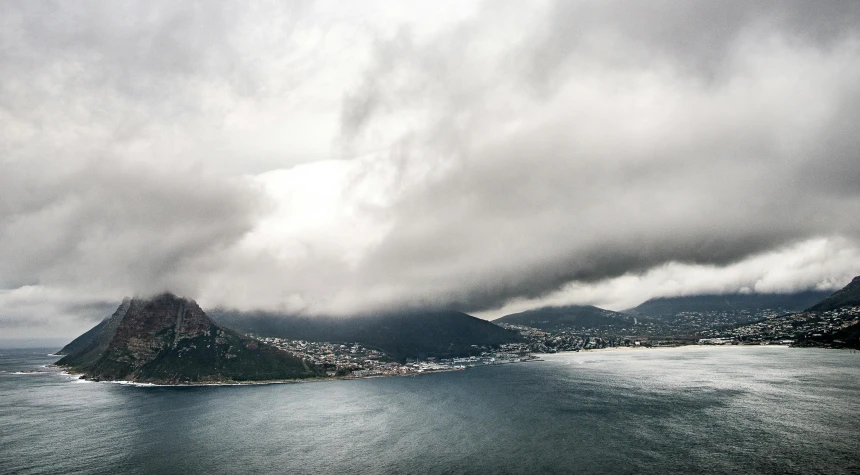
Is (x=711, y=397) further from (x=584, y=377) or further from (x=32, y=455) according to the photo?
(x=32, y=455)

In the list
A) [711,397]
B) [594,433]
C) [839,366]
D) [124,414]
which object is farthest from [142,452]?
[839,366]

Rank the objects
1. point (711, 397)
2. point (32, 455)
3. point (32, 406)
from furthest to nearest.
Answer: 1. point (32, 406)
2. point (711, 397)
3. point (32, 455)

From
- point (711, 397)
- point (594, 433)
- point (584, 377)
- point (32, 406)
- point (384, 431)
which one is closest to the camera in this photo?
point (594, 433)

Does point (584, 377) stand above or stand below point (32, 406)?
below

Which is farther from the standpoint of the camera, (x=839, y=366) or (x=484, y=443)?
Answer: (x=839, y=366)

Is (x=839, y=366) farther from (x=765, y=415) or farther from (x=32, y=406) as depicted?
(x=32, y=406)

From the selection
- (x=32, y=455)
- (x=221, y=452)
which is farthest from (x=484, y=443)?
(x=32, y=455)
